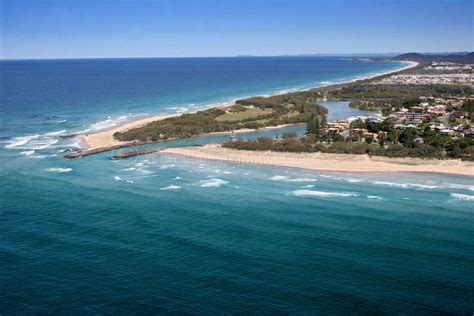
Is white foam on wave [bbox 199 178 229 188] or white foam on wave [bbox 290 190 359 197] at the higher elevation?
white foam on wave [bbox 199 178 229 188]

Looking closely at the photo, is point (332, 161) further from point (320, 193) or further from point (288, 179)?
point (320, 193)

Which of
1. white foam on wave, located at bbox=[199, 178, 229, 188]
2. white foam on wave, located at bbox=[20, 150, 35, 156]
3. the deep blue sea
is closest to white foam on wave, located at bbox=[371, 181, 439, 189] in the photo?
the deep blue sea

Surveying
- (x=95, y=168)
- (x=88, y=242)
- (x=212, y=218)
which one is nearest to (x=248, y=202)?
(x=212, y=218)

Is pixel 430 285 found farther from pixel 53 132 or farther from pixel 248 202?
pixel 53 132

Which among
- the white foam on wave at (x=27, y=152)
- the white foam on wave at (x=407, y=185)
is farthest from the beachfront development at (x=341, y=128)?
the white foam on wave at (x=27, y=152)

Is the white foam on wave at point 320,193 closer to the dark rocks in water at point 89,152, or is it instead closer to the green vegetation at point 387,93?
the dark rocks in water at point 89,152

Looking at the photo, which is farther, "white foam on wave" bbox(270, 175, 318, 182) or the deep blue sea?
"white foam on wave" bbox(270, 175, 318, 182)

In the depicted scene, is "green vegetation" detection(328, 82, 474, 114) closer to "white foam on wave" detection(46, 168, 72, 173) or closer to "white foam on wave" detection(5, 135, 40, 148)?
"white foam on wave" detection(46, 168, 72, 173)

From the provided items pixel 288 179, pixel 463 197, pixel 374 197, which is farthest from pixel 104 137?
pixel 463 197
